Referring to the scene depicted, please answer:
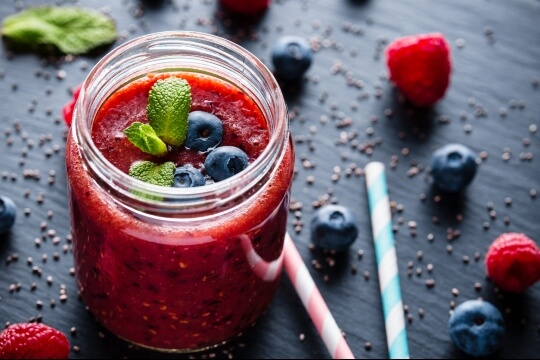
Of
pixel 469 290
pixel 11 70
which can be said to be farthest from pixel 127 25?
pixel 469 290

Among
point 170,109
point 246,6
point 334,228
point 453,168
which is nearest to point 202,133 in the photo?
point 170,109

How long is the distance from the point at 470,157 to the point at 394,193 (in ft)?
0.63

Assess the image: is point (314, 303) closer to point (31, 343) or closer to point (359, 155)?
point (359, 155)

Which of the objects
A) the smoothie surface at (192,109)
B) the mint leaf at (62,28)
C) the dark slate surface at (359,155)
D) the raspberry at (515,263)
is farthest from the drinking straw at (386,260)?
the mint leaf at (62,28)

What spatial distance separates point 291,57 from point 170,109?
2.28 feet

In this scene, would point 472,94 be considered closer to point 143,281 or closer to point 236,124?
point 236,124

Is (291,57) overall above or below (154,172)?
below

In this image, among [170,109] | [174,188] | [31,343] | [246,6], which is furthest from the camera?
[246,6]

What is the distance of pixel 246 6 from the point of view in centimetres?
248

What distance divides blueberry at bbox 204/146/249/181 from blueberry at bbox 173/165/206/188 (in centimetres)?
3

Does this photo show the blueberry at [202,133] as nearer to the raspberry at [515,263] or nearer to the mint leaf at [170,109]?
the mint leaf at [170,109]

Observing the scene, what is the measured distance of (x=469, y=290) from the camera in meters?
2.15

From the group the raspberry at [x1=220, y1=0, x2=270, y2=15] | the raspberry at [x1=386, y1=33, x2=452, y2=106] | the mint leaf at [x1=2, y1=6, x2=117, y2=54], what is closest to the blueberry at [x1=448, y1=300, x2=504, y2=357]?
the raspberry at [x1=386, y1=33, x2=452, y2=106]

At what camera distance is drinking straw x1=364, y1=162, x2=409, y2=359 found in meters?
2.03
